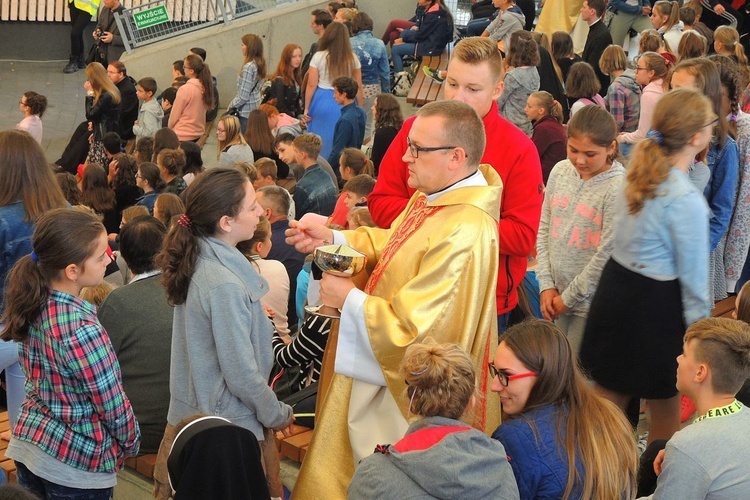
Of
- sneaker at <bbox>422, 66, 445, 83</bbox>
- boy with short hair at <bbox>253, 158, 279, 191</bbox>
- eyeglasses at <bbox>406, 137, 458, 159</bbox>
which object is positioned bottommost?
boy with short hair at <bbox>253, 158, 279, 191</bbox>

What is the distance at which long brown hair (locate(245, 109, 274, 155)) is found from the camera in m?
10.1

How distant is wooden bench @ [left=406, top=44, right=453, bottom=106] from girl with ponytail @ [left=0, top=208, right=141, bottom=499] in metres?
9.07

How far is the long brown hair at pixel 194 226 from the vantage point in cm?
377

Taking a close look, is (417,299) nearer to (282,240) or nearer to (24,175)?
(24,175)

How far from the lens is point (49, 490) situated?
3.88m

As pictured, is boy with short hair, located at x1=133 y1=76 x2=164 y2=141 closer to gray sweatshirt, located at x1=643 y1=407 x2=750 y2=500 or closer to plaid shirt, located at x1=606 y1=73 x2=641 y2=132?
plaid shirt, located at x1=606 y1=73 x2=641 y2=132

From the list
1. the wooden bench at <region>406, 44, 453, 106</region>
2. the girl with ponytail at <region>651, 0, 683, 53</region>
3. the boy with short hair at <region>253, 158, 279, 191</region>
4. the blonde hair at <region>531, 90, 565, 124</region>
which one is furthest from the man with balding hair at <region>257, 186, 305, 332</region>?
the girl with ponytail at <region>651, 0, 683, 53</region>

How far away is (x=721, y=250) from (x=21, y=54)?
14.7 meters

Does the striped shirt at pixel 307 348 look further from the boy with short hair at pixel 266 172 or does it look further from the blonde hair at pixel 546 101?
the blonde hair at pixel 546 101

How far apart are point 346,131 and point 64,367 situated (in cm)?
667

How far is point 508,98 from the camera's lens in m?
9.62

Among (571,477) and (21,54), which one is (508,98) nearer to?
(571,477)

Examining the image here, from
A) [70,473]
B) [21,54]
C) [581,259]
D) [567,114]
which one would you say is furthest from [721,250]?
[21,54]

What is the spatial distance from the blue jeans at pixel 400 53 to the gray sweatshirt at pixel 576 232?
963 centimetres
